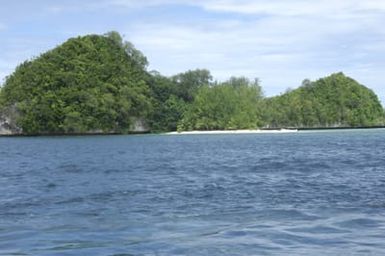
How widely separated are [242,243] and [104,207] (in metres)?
9.24

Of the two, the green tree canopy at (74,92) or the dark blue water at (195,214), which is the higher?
the green tree canopy at (74,92)

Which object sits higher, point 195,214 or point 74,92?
point 74,92

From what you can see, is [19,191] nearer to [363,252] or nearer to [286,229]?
[286,229]

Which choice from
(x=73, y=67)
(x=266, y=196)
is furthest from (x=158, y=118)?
(x=266, y=196)

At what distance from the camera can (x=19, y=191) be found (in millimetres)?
30625

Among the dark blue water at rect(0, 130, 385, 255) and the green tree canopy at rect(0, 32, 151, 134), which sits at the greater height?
the green tree canopy at rect(0, 32, 151, 134)

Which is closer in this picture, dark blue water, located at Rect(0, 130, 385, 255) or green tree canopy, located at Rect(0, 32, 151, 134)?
dark blue water, located at Rect(0, 130, 385, 255)

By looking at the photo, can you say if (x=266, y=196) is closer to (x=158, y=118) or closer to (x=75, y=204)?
(x=75, y=204)

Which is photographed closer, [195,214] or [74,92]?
[195,214]

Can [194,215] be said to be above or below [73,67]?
below

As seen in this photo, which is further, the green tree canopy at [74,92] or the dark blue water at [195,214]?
the green tree canopy at [74,92]

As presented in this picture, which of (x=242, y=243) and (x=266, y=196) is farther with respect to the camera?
(x=266, y=196)

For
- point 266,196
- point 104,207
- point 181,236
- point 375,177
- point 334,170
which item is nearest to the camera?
point 181,236

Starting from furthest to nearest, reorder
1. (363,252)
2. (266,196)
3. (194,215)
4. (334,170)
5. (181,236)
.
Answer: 1. (334,170)
2. (266,196)
3. (194,215)
4. (181,236)
5. (363,252)
